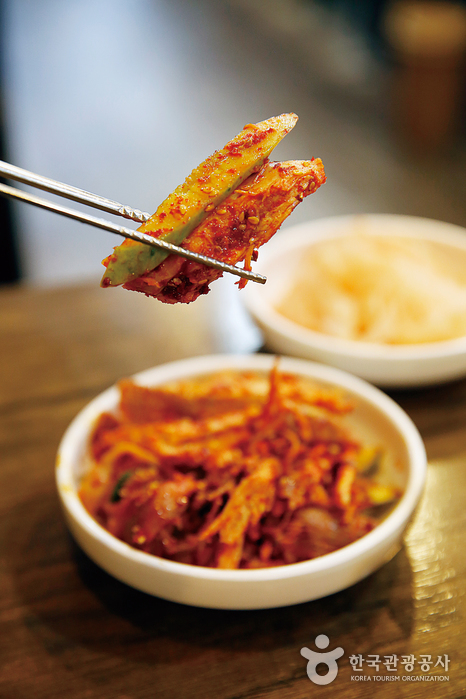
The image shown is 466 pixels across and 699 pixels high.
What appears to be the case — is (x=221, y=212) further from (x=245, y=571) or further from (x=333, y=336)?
(x=333, y=336)

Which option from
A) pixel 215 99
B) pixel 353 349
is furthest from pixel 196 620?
pixel 215 99

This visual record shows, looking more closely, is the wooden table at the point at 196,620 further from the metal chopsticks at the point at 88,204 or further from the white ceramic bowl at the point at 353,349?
the metal chopsticks at the point at 88,204

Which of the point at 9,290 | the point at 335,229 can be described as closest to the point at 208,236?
the point at 335,229

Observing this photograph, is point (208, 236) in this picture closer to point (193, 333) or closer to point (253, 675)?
point (253, 675)

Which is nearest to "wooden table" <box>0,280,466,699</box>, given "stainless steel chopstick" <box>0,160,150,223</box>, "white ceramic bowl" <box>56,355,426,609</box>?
"white ceramic bowl" <box>56,355,426,609</box>

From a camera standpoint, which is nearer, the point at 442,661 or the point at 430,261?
the point at 442,661

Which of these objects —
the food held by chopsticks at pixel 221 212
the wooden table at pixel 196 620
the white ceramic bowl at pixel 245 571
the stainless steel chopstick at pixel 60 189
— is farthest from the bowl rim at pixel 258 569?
the stainless steel chopstick at pixel 60 189
